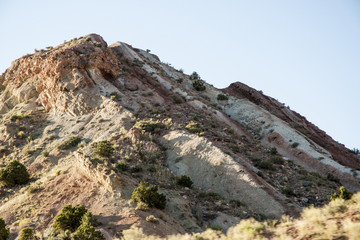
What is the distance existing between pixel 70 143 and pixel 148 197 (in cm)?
1260

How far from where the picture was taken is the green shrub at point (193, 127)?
27.0 metres

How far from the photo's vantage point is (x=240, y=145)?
28328 millimetres

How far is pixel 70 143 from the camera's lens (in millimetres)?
27938

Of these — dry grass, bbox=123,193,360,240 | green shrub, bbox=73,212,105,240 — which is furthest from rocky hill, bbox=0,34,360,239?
green shrub, bbox=73,212,105,240

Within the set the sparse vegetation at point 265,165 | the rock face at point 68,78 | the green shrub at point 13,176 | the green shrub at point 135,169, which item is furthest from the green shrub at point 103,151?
the sparse vegetation at point 265,165

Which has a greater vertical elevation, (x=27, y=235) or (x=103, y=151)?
(x=103, y=151)

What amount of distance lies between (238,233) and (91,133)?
67.0 ft

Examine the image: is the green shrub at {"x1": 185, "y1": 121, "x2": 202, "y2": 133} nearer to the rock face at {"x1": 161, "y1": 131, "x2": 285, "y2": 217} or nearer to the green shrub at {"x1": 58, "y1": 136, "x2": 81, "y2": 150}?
the rock face at {"x1": 161, "y1": 131, "x2": 285, "y2": 217}

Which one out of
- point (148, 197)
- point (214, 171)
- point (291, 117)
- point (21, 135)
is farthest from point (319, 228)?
point (291, 117)

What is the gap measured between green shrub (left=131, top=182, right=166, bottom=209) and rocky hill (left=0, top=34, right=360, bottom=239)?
5cm

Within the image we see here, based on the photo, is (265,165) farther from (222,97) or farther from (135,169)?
(222,97)

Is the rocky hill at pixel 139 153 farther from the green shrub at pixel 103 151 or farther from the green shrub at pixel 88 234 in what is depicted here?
the green shrub at pixel 88 234

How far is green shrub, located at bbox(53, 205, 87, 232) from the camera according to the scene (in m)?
16.4

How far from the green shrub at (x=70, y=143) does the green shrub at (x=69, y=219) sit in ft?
38.1
